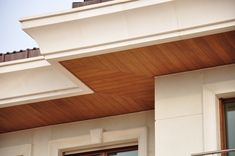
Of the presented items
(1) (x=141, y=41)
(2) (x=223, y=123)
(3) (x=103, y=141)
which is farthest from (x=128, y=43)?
(3) (x=103, y=141)

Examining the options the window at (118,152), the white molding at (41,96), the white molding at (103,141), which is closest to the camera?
the white molding at (41,96)

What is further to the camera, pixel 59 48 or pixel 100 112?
pixel 100 112

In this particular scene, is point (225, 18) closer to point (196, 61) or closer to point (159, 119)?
point (196, 61)

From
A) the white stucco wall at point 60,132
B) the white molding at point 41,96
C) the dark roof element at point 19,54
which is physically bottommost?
the white stucco wall at point 60,132

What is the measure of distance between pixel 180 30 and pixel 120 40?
812 millimetres

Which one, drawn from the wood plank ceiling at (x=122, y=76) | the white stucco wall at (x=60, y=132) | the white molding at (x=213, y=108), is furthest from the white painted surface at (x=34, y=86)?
the white molding at (x=213, y=108)

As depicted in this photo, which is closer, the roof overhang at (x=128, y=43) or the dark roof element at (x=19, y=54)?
the roof overhang at (x=128, y=43)

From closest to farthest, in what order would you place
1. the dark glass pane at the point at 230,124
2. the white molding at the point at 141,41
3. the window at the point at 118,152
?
the white molding at the point at 141,41
the dark glass pane at the point at 230,124
the window at the point at 118,152

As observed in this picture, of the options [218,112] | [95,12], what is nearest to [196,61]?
[218,112]

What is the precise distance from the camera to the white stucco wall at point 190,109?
11.8 m

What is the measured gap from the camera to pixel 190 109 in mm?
12094

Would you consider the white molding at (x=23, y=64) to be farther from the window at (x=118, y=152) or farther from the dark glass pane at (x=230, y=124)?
the dark glass pane at (x=230, y=124)

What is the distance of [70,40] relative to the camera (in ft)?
39.4

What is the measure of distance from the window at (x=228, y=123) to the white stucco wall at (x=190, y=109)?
0.36 feet
